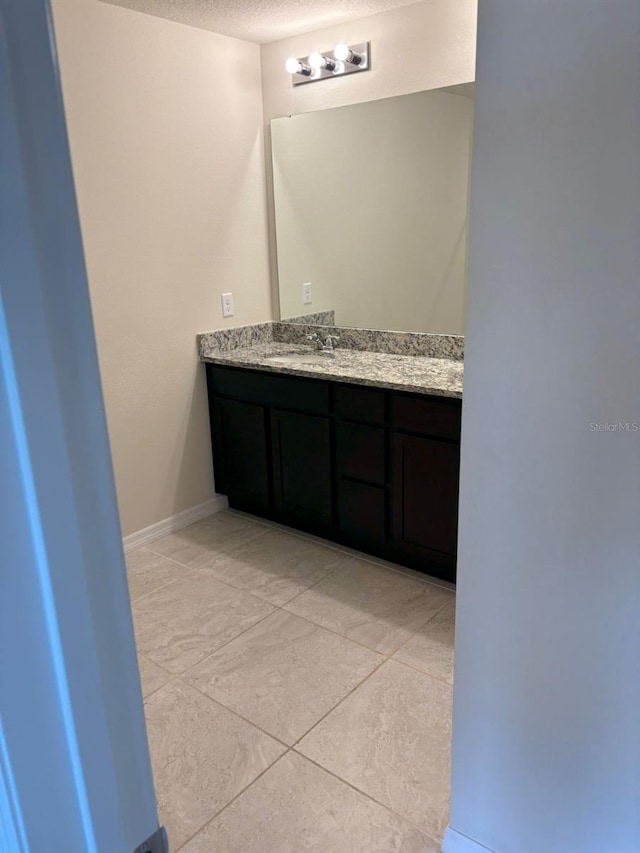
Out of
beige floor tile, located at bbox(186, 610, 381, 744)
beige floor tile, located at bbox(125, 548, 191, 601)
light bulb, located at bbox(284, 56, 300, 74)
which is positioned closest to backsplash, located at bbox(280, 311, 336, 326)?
light bulb, located at bbox(284, 56, 300, 74)

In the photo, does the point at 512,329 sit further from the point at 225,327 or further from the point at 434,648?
the point at 225,327

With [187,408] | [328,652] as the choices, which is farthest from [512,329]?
[187,408]

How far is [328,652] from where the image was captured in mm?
2453

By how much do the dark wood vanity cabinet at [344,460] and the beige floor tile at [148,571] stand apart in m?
0.59

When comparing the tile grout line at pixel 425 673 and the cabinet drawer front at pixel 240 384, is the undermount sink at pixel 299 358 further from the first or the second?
the tile grout line at pixel 425 673

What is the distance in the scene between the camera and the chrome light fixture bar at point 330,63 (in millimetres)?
3072

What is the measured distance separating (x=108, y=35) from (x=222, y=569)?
2.40m

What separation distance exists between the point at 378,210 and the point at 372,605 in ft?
6.29

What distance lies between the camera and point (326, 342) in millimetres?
3566

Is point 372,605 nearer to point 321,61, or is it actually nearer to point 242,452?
point 242,452

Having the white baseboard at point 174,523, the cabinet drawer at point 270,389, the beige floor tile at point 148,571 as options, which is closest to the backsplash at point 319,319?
the cabinet drawer at point 270,389

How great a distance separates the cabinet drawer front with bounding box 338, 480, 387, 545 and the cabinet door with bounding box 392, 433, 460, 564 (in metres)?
0.09

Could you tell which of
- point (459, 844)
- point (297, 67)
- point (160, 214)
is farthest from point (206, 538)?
point (297, 67)

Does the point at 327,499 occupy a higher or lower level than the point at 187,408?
lower
